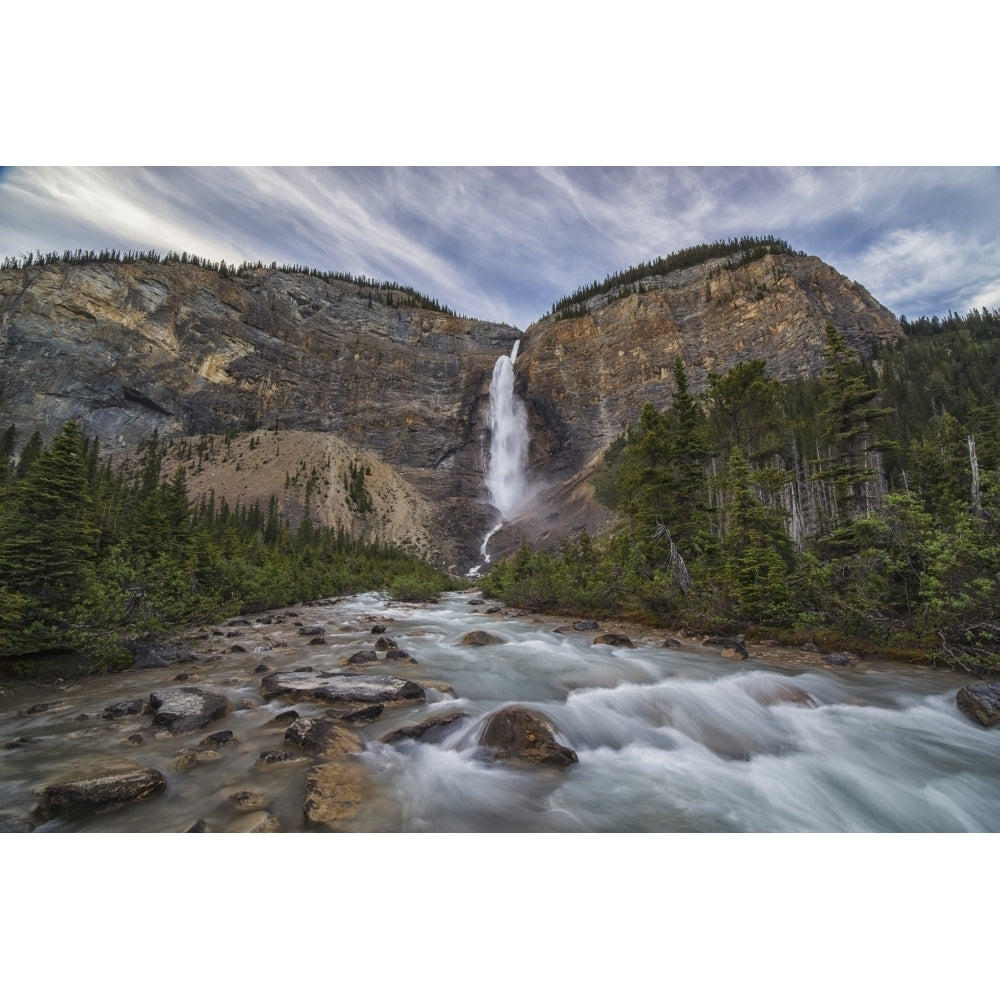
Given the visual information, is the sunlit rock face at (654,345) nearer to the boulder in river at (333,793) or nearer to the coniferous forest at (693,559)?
the coniferous forest at (693,559)

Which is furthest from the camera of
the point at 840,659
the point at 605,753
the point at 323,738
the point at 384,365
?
the point at 384,365

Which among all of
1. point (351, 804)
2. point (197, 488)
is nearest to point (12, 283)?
point (197, 488)

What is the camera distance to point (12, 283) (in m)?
68.9

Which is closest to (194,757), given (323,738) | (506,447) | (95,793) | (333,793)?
(95,793)

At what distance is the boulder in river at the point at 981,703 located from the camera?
5.52 m

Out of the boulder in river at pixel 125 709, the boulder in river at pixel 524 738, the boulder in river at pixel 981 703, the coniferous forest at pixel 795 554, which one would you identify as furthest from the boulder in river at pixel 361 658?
the boulder in river at pixel 981 703

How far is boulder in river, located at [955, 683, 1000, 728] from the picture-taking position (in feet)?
18.1

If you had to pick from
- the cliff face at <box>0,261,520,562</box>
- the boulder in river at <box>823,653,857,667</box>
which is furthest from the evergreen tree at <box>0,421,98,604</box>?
the cliff face at <box>0,261,520,562</box>

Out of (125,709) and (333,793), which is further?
(125,709)

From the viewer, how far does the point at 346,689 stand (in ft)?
21.9

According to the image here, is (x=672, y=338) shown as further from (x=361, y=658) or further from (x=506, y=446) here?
(x=361, y=658)

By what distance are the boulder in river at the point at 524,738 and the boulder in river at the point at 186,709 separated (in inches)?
136

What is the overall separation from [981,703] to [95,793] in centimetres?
942

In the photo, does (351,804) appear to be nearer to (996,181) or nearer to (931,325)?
(996,181)
